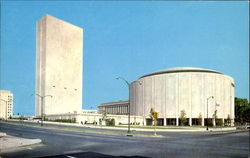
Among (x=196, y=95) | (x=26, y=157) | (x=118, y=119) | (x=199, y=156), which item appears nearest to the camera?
(x=26, y=157)

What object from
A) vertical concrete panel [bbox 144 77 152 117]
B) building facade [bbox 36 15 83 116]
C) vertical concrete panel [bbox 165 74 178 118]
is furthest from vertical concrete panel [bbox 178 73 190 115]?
building facade [bbox 36 15 83 116]

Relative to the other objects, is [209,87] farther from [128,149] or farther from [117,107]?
[128,149]

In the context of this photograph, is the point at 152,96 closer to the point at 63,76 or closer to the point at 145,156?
Result: the point at 63,76

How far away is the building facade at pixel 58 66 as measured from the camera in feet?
414

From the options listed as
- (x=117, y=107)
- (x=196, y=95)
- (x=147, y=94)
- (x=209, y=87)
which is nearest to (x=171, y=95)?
(x=196, y=95)

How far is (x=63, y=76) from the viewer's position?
134500 millimetres

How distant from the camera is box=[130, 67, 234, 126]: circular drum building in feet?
348

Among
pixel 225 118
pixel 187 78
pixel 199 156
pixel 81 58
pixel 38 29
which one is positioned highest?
pixel 38 29

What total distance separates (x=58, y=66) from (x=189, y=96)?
2764 inches

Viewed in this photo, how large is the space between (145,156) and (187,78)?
318ft

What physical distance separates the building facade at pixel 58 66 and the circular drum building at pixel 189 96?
45.7m

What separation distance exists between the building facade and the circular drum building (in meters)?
45.7

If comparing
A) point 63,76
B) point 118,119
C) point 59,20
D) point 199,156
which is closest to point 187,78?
point 118,119

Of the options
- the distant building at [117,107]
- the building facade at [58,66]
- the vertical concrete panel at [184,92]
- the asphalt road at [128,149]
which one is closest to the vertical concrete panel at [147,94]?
the vertical concrete panel at [184,92]
